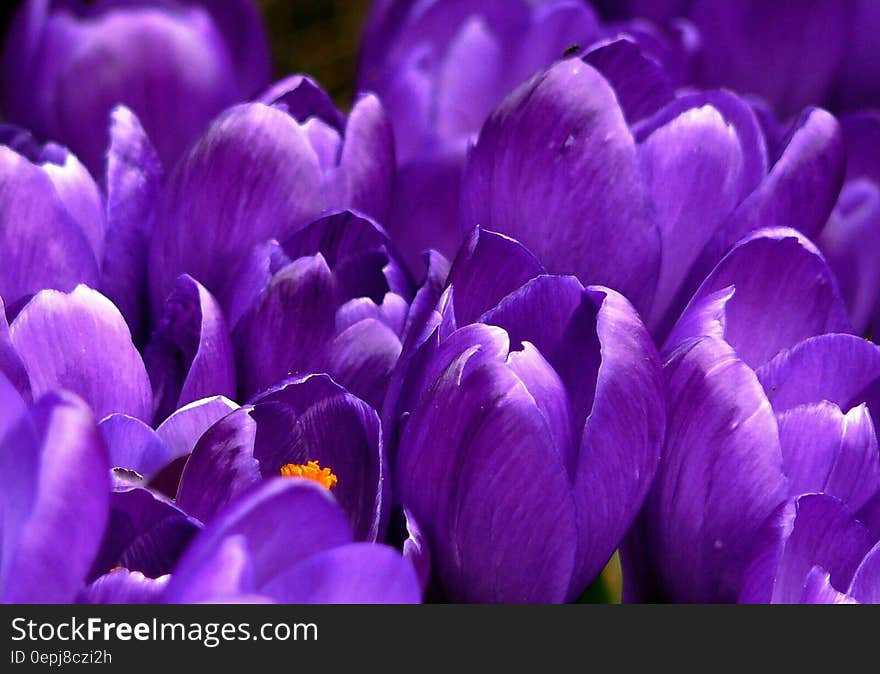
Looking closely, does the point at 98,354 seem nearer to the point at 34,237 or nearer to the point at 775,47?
the point at 34,237

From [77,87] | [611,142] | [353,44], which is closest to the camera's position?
[611,142]

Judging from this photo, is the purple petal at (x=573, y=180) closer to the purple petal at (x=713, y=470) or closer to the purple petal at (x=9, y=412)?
the purple petal at (x=713, y=470)

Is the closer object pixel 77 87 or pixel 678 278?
pixel 678 278

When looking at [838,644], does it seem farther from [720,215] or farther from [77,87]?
[77,87]

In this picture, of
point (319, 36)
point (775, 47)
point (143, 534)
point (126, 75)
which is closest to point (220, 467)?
point (143, 534)

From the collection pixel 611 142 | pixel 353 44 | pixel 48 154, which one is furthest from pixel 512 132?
pixel 353 44

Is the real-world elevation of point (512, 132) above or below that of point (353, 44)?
above

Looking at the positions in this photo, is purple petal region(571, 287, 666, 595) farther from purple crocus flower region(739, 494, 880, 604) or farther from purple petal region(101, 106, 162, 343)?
purple petal region(101, 106, 162, 343)
